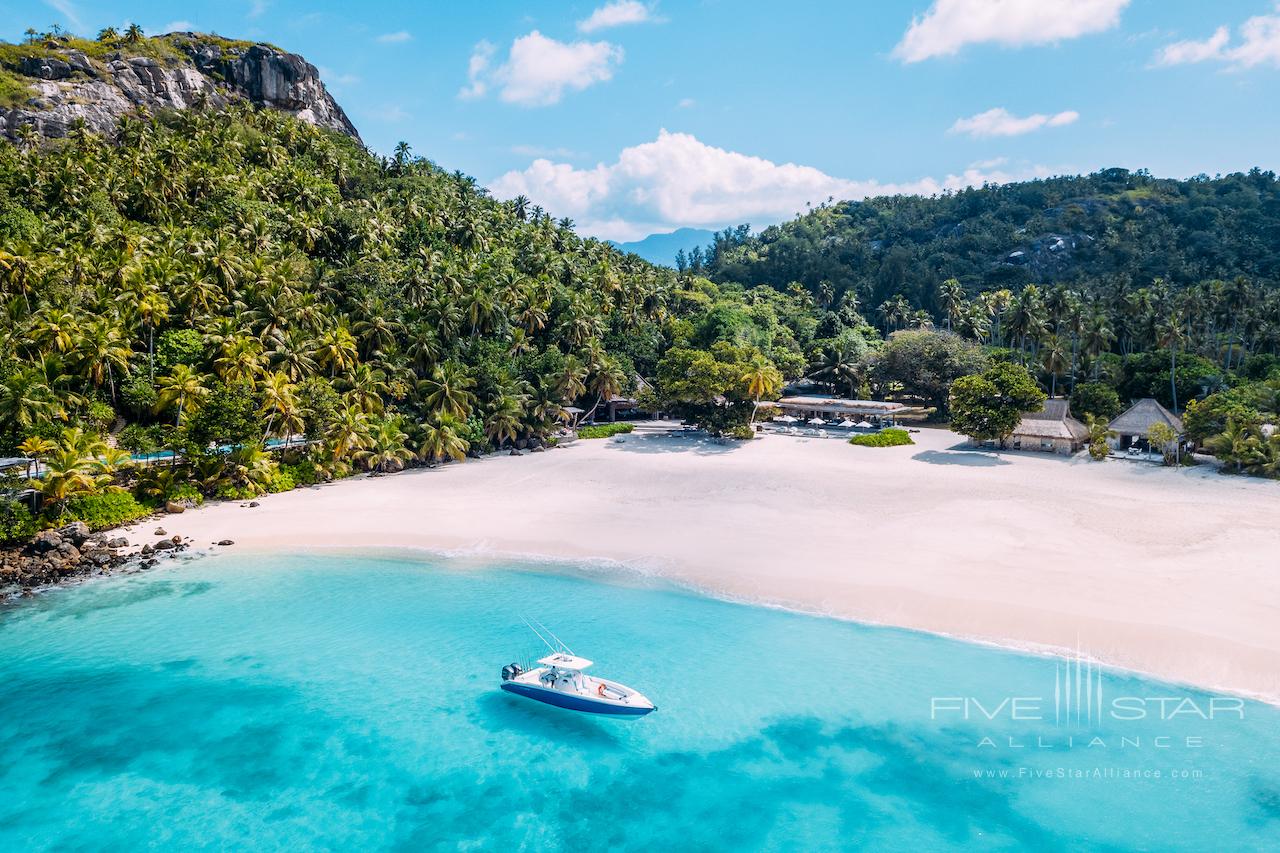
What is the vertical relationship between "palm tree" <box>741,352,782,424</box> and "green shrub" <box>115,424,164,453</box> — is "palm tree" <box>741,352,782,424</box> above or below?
above

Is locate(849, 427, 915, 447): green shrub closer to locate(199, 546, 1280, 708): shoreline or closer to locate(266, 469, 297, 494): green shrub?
locate(199, 546, 1280, 708): shoreline

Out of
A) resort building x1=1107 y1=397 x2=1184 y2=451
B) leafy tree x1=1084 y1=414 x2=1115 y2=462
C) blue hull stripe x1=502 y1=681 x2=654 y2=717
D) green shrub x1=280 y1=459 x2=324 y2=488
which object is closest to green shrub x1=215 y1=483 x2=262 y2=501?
green shrub x1=280 y1=459 x2=324 y2=488

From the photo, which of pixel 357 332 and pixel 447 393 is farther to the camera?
pixel 357 332

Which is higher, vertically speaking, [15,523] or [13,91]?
[13,91]

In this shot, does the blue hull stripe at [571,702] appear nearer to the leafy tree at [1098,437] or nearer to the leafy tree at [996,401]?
the leafy tree at [996,401]

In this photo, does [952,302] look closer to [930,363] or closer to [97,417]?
[930,363]

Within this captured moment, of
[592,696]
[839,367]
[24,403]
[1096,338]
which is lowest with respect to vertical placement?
[592,696]

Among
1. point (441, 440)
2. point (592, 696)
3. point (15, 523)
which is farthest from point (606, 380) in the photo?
point (592, 696)
